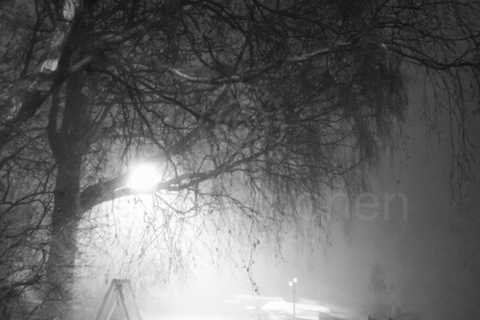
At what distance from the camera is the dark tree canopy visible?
5.61 ft

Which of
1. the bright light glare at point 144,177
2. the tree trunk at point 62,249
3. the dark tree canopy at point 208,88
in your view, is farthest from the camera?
the bright light glare at point 144,177

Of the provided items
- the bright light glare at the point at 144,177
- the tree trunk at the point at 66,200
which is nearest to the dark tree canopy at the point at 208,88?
the tree trunk at the point at 66,200

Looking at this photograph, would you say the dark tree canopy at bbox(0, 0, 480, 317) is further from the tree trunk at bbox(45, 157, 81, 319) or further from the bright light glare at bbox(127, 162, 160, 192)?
the bright light glare at bbox(127, 162, 160, 192)

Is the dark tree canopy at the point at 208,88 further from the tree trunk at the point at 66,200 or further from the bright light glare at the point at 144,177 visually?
the bright light glare at the point at 144,177

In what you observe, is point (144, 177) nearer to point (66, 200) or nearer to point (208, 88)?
point (66, 200)

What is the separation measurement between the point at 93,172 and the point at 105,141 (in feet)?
0.59

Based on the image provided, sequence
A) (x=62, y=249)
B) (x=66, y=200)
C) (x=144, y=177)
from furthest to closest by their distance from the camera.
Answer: (x=144, y=177) → (x=66, y=200) → (x=62, y=249)

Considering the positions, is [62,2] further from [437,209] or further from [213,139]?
[437,209]

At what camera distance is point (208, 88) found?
214 centimetres

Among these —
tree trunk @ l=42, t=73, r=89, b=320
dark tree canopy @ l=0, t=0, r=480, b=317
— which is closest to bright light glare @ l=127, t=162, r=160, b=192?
dark tree canopy @ l=0, t=0, r=480, b=317

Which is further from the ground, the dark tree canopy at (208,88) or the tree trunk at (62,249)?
the dark tree canopy at (208,88)

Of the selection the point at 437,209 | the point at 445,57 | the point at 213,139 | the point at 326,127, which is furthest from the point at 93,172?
the point at 437,209

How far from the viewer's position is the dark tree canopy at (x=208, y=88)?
1.71 metres

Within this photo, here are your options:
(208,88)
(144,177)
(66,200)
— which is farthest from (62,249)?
(144,177)
